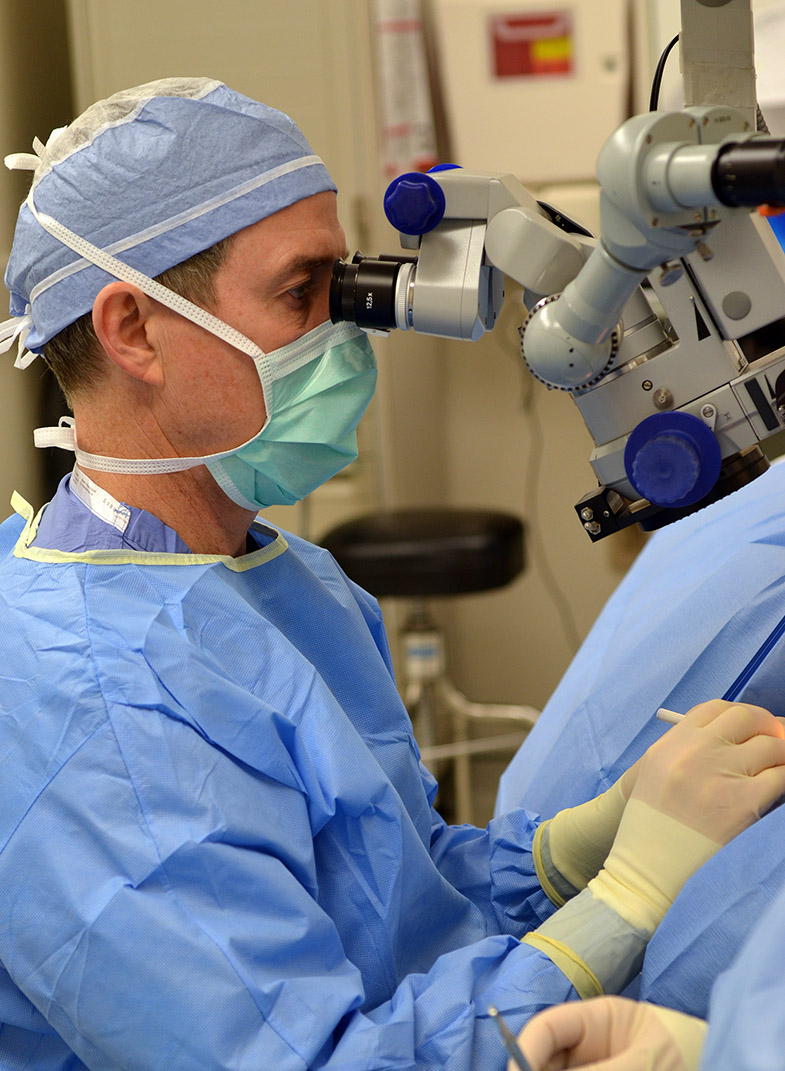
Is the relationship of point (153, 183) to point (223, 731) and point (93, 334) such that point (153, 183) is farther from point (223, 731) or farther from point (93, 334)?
point (223, 731)

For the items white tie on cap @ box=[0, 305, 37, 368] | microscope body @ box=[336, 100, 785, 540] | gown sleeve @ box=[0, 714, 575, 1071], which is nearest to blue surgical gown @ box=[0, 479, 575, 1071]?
gown sleeve @ box=[0, 714, 575, 1071]

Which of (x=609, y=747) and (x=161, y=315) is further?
(x=609, y=747)

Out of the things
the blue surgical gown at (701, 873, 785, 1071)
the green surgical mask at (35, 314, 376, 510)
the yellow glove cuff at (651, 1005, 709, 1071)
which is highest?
the green surgical mask at (35, 314, 376, 510)

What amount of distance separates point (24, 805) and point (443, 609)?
236 centimetres

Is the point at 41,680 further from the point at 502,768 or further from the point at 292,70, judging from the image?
the point at 502,768

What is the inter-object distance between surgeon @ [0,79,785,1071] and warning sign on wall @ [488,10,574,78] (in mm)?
1966

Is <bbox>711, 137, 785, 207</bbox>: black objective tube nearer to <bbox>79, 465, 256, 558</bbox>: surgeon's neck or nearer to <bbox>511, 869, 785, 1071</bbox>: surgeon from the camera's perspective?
<bbox>511, 869, 785, 1071</bbox>: surgeon

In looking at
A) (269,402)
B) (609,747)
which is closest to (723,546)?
(609,747)

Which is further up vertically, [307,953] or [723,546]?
[723,546]

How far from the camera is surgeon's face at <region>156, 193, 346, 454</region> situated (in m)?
1.01

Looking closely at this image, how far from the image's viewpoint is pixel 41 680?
0.88 m

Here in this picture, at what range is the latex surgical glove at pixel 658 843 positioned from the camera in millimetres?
875

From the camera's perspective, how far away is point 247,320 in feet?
3.33

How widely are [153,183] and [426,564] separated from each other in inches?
55.2
